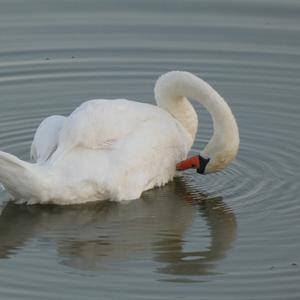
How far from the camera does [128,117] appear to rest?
40.9 feet

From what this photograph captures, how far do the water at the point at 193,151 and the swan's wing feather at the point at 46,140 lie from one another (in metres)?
0.49

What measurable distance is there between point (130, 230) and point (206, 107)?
1.92m

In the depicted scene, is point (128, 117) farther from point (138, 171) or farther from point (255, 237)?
point (255, 237)

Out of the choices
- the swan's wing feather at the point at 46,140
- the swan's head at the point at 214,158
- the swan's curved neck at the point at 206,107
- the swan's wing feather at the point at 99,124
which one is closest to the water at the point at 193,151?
the swan's head at the point at 214,158

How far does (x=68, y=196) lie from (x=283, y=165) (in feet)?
7.58

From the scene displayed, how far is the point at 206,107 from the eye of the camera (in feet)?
42.9

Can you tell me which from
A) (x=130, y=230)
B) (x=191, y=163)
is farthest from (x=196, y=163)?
(x=130, y=230)

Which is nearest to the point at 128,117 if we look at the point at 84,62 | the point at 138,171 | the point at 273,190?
the point at 138,171

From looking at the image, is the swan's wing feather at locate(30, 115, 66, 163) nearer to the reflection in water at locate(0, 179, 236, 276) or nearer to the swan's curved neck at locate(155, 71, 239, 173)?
the reflection in water at locate(0, 179, 236, 276)

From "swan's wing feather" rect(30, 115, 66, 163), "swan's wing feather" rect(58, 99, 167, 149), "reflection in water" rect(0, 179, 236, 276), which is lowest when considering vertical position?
"reflection in water" rect(0, 179, 236, 276)

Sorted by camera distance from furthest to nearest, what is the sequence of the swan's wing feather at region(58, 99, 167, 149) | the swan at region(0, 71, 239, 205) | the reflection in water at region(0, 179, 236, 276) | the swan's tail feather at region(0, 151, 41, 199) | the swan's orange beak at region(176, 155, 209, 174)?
the swan's orange beak at region(176, 155, 209, 174) → the swan's wing feather at region(58, 99, 167, 149) → the swan at region(0, 71, 239, 205) → the swan's tail feather at region(0, 151, 41, 199) → the reflection in water at region(0, 179, 236, 276)

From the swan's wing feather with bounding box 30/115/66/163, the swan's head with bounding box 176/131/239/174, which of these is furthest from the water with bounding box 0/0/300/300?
the swan's wing feather with bounding box 30/115/66/163

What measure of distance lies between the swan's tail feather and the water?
36cm

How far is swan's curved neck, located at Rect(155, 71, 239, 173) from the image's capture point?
1263cm
